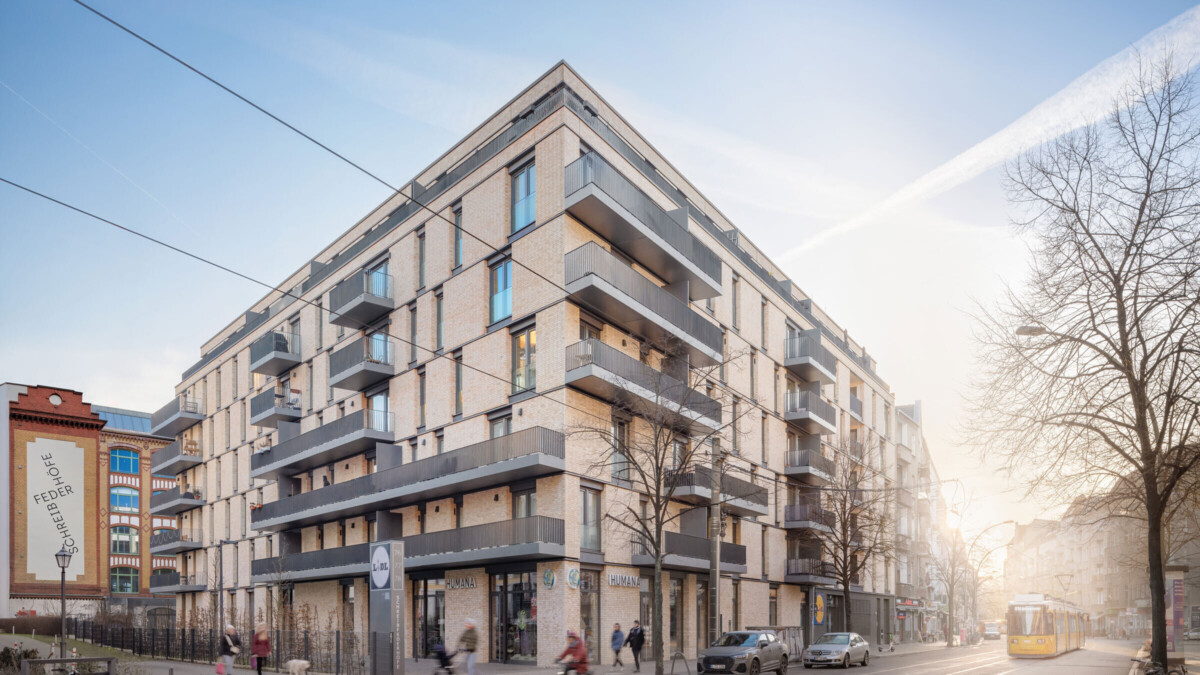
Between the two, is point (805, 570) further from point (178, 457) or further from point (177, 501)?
point (178, 457)

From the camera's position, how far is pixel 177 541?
57500 millimetres

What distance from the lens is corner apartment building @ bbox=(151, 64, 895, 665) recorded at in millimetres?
29594

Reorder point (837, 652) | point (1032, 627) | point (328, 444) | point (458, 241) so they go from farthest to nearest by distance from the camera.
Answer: point (1032, 627), point (328, 444), point (458, 241), point (837, 652)

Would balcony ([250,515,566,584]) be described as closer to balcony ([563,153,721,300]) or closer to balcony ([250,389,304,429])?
balcony ([250,389,304,429])

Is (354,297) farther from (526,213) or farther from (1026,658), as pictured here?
(1026,658)

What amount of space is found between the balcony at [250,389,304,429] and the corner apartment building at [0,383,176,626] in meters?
18.8

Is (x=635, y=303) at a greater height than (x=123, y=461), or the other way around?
(x=635, y=303)

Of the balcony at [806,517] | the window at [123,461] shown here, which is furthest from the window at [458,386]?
the window at [123,461]

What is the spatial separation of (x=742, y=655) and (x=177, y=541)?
45.1 m

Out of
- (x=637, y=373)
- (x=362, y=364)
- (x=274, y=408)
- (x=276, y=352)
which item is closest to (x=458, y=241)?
(x=362, y=364)

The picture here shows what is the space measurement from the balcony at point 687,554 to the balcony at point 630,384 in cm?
427

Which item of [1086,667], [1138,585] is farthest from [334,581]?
[1138,585]

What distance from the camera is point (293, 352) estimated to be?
46.3m

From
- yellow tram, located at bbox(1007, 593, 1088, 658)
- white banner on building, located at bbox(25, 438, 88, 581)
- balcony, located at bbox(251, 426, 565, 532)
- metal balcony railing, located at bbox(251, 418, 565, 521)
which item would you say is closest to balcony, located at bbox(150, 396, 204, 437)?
white banner on building, located at bbox(25, 438, 88, 581)
